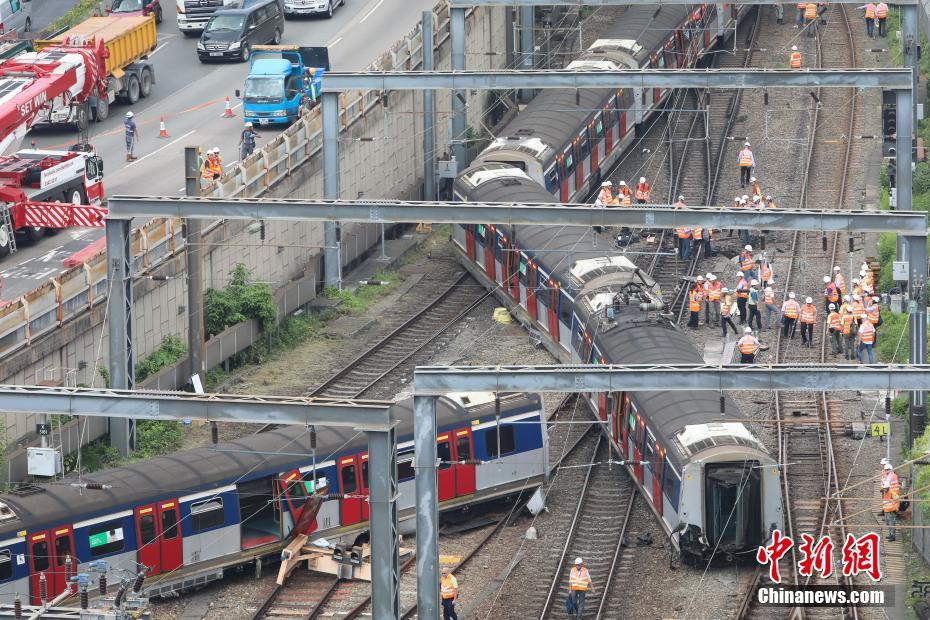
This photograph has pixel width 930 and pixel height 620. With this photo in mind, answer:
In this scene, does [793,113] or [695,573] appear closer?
[695,573]

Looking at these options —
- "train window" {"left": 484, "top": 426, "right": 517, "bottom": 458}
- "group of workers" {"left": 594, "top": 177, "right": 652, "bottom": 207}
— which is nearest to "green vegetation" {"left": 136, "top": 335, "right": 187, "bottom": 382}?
"train window" {"left": 484, "top": 426, "right": 517, "bottom": 458}

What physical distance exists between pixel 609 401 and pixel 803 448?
467cm

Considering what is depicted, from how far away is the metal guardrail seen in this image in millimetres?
43062

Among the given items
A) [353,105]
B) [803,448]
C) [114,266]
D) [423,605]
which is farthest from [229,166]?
[423,605]

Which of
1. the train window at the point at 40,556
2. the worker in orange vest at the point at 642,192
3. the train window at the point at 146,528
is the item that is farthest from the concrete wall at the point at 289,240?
the worker in orange vest at the point at 642,192

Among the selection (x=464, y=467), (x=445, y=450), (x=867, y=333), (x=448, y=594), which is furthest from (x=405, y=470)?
(x=867, y=333)

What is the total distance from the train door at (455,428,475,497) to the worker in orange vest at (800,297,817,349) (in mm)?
12143

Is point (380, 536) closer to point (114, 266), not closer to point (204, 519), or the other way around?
point (204, 519)

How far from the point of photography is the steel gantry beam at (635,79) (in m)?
46.7

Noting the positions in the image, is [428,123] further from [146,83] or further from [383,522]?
[383,522]

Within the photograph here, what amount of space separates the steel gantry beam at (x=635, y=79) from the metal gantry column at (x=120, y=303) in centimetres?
1123

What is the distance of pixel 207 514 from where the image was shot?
3784 cm

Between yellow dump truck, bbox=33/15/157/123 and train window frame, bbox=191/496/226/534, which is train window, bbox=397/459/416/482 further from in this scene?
yellow dump truck, bbox=33/15/157/123

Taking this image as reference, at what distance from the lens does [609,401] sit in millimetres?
43500
